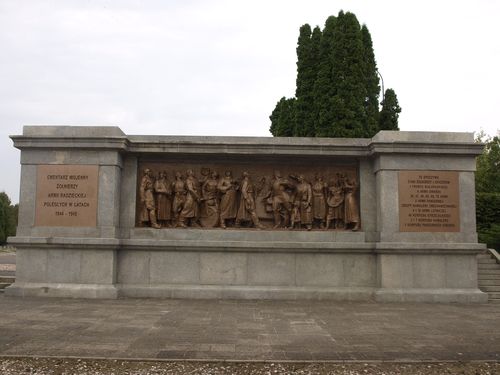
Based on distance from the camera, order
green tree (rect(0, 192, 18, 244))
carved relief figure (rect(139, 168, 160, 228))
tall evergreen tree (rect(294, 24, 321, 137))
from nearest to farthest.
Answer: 1. carved relief figure (rect(139, 168, 160, 228))
2. tall evergreen tree (rect(294, 24, 321, 137))
3. green tree (rect(0, 192, 18, 244))

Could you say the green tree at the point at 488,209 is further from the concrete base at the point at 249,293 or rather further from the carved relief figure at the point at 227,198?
the carved relief figure at the point at 227,198

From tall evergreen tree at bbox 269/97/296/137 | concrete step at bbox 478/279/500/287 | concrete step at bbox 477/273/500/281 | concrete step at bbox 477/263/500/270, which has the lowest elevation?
concrete step at bbox 478/279/500/287

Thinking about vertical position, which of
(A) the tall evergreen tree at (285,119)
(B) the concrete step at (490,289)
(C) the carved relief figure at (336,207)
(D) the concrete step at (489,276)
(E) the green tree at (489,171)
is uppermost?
(A) the tall evergreen tree at (285,119)

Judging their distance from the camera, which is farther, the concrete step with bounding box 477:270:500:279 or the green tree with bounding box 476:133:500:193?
the green tree with bounding box 476:133:500:193

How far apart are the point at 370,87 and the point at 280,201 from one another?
17.4m

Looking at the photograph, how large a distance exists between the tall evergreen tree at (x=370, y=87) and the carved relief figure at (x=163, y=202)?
16.5 m

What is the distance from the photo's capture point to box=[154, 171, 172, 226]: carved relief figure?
48.2ft

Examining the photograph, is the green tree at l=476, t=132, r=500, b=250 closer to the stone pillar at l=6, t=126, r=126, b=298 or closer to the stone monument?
the stone monument

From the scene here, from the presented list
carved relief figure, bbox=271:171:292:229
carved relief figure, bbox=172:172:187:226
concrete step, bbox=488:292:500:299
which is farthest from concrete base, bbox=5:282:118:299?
concrete step, bbox=488:292:500:299

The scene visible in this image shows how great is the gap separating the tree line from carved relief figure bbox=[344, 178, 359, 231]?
12289mm

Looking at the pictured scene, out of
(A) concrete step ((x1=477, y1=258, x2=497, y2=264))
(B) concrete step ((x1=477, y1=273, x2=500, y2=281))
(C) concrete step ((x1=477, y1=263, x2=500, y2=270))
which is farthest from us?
(A) concrete step ((x1=477, y1=258, x2=497, y2=264))

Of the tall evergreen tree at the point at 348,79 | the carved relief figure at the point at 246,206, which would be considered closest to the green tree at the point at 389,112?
the tall evergreen tree at the point at 348,79

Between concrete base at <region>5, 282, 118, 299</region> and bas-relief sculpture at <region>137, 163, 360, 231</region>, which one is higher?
bas-relief sculpture at <region>137, 163, 360, 231</region>

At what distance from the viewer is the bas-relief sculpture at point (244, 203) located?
14.7 meters
